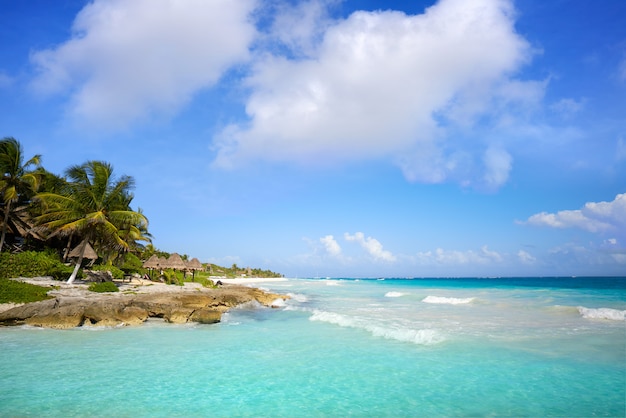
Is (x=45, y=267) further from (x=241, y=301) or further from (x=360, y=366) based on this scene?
(x=360, y=366)

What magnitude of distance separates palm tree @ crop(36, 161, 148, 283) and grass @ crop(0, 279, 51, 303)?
6515 millimetres

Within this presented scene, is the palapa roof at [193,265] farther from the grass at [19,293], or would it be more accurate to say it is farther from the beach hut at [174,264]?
the grass at [19,293]

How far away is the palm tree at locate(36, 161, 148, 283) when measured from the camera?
1000 inches

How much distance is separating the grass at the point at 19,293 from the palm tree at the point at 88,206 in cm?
652

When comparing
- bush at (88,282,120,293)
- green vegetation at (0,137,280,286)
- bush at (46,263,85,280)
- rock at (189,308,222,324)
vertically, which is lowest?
rock at (189,308,222,324)

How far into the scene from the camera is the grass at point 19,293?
1692cm

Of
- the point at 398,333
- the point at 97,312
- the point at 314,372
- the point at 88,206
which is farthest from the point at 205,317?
the point at 88,206

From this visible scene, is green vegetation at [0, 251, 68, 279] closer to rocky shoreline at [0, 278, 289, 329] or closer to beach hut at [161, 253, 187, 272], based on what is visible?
rocky shoreline at [0, 278, 289, 329]

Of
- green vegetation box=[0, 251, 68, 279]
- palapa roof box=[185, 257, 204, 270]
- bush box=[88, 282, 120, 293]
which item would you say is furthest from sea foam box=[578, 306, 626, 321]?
green vegetation box=[0, 251, 68, 279]

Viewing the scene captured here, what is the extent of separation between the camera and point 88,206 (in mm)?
26062

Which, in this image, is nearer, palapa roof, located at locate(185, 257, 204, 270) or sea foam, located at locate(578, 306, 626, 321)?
sea foam, located at locate(578, 306, 626, 321)

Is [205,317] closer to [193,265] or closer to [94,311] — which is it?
[94,311]

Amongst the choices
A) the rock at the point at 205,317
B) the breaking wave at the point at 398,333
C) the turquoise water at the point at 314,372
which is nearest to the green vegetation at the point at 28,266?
the turquoise water at the point at 314,372

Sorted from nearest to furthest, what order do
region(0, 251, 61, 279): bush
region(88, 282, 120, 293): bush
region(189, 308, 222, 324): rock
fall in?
→ region(189, 308, 222, 324): rock < region(88, 282, 120, 293): bush < region(0, 251, 61, 279): bush
